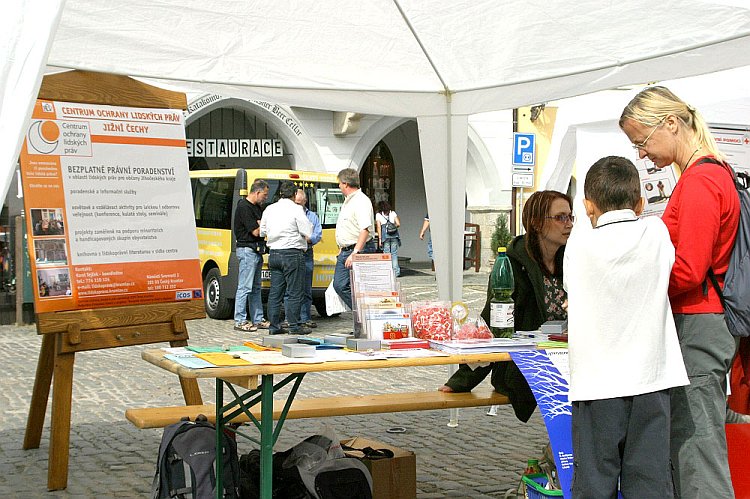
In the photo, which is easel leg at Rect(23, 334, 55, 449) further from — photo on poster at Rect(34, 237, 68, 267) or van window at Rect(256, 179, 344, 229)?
van window at Rect(256, 179, 344, 229)

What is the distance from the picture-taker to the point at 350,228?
466 inches

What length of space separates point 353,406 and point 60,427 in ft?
5.36

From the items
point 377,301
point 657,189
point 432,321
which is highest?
point 657,189

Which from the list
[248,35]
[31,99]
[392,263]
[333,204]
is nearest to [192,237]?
[248,35]

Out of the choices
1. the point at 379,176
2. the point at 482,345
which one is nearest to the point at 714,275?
the point at 482,345

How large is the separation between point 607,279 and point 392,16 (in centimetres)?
273

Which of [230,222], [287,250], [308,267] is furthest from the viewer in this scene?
[230,222]

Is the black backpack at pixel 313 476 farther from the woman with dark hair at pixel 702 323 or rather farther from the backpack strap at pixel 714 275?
the backpack strap at pixel 714 275

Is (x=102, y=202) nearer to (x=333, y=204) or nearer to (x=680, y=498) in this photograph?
(x=680, y=498)

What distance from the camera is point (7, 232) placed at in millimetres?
13617

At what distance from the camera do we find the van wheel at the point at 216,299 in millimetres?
13758

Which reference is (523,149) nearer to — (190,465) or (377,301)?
(377,301)

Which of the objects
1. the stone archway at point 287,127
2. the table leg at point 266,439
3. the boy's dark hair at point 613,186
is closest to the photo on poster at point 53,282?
the table leg at point 266,439

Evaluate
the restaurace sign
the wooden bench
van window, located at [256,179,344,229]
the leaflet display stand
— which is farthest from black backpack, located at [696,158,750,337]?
the restaurace sign
